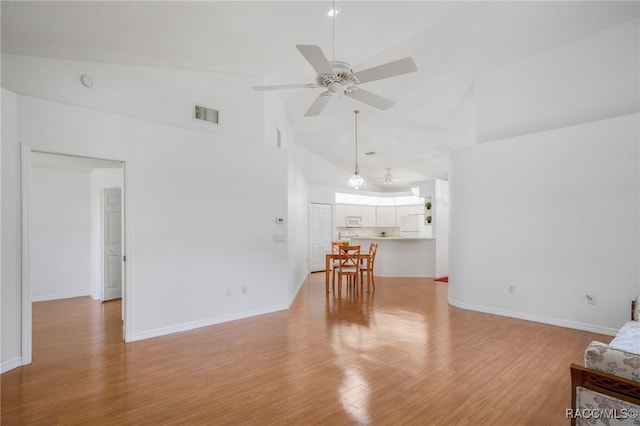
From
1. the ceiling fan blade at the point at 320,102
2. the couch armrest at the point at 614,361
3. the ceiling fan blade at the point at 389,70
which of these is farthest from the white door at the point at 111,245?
the couch armrest at the point at 614,361

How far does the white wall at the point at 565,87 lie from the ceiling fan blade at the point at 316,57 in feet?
11.6

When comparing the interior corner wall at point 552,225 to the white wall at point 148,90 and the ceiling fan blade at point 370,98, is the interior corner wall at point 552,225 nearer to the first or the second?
the ceiling fan blade at point 370,98

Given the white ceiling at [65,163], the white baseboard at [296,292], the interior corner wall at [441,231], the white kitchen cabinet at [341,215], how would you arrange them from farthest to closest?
the white kitchen cabinet at [341,215]
the interior corner wall at [441,231]
the white baseboard at [296,292]
the white ceiling at [65,163]

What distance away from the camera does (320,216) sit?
30.0 feet

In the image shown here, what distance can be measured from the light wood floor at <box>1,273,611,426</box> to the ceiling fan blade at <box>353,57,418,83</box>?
2569mm

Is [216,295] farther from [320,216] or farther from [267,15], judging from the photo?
[320,216]

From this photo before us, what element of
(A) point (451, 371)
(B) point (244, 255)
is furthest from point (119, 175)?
(A) point (451, 371)

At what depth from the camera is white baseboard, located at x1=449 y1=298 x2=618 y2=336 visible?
3.76m

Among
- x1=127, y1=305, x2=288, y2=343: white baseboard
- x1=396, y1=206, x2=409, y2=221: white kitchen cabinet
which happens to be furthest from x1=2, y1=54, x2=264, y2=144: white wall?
x1=396, y1=206, x2=409, y2=221: white kitchen cabinet

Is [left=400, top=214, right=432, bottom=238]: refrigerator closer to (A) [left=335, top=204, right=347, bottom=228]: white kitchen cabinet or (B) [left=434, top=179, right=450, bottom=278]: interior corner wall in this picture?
(B) [left=434, top=179, right=450, bottom=278]: interior corner wall

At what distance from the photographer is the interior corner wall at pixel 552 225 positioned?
144 inches

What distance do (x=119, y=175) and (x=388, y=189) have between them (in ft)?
26.3

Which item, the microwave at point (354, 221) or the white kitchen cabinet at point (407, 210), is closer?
the microwave at point (354, 221)

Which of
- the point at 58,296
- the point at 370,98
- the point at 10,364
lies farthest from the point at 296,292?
the point at 58,296
